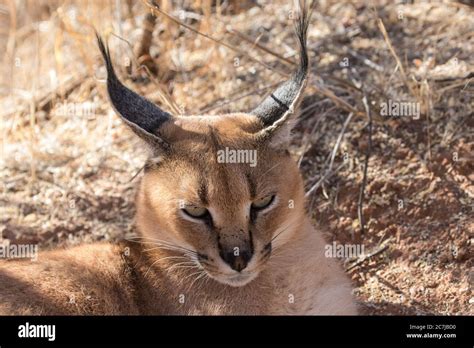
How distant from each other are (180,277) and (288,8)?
14.4 feet

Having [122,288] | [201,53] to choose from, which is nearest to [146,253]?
[122,288]

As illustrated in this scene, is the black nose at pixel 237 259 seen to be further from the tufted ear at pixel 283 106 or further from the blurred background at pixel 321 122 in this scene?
the blurred background at pixel 321 122

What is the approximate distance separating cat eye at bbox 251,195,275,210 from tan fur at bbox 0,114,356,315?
0.05 meters

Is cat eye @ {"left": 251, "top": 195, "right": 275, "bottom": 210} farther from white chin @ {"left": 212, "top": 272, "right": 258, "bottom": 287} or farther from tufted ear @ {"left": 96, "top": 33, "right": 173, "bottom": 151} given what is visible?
tufted ear @ {"left": 96, "top": 33, "right": 173, "bottom": 151}

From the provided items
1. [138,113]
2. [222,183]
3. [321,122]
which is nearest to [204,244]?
[222,183]

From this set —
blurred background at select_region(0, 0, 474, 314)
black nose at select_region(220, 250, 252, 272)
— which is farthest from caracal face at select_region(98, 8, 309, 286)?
blurred background at select_region(0, 0, 474, 314)

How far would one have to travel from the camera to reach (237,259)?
14.6ft

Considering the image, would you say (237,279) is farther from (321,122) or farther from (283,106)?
(321,122)

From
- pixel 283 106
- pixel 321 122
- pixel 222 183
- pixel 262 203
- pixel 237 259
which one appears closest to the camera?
pixel 237 259

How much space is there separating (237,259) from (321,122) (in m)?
2.77

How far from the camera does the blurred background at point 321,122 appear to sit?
5817 millimetres

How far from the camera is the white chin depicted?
4.54 metres

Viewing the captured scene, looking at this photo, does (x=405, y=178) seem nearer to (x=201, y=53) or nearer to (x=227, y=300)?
(x=227, y=300)

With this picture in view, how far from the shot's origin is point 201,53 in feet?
27.5
